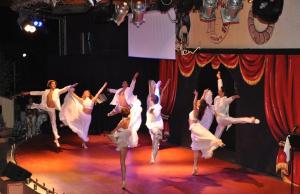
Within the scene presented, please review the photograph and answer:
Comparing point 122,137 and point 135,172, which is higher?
point 122,137

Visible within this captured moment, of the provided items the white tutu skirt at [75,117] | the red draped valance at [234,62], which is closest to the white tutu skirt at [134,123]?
the white tutu skirt at [75,117]

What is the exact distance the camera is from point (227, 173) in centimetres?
1014

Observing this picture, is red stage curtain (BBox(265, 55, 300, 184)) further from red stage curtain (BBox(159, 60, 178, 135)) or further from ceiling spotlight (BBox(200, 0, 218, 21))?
red stage curtain (BBox(159, 60, 178, 135))

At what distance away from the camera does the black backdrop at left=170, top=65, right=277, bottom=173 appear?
10.1 m

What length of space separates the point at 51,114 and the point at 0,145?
6.46 ft

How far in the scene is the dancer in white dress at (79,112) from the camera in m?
12.0

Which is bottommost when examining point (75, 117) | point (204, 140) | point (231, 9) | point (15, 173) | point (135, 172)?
point (135, 172)

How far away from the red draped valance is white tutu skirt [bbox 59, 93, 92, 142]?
8.60 feet

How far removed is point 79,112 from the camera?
1209 centimetres

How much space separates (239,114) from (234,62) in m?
1.10

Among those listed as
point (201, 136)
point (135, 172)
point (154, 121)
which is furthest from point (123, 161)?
point (154, 121)

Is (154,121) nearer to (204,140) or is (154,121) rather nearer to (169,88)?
(204,140)

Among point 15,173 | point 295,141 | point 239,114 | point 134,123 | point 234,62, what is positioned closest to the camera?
point 295,141

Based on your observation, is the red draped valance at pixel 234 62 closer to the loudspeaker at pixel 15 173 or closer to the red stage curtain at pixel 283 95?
the red stage curtain at pixel 283 95
